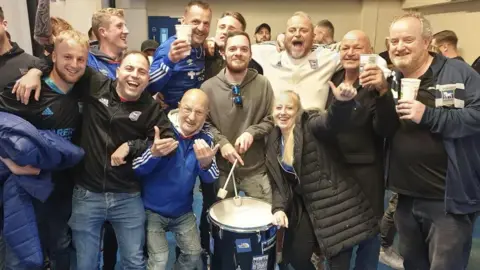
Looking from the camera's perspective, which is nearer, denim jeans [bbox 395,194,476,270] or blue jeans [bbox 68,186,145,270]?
denim jeans [bbox 395,194,476,270]

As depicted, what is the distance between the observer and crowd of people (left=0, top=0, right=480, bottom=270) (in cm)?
206

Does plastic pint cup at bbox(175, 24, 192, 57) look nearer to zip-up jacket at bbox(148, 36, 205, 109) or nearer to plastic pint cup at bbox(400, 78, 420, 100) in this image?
zip-up jacket at bbox(148, 36, 205, 109)

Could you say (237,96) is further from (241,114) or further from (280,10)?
(280,10)

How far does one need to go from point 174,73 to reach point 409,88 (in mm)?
1497

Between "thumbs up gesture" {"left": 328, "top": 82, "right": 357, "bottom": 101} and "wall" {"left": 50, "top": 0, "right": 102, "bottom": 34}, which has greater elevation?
"wall" {"left": 50, "top": 0, "right": 102, "bottom": 34}

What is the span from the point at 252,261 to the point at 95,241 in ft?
3.01

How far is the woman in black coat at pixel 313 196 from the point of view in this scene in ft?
7.54

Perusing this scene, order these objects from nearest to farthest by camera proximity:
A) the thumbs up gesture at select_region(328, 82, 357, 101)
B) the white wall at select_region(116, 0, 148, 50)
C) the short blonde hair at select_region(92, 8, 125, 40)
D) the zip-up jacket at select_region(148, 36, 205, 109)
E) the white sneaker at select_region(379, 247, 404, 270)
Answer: the thumbs up gesture at select_region(328, 82, 357, 101) < the zip-up jacket at select_region(148, 36, 205, 109) < the short blonde hair at select_region(92, 8, 125, 40) < the white sneaker at select_region(379, 247, 404, 270) < the white wall at select_region(116, 0, 148, 50)

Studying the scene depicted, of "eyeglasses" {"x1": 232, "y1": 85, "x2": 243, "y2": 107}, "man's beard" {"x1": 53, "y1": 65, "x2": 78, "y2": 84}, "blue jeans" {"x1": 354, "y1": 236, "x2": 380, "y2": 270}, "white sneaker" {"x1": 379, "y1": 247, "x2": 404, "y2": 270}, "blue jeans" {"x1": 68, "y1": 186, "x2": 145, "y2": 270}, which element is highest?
"man's beard" {"x1": 53, "y1": 65, "x2": 78, "y2": 84}

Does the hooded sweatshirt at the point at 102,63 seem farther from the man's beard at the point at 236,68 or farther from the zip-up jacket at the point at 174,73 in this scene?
the man's beard at the point at 236,68

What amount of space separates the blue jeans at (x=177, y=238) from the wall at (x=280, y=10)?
17.4 feet

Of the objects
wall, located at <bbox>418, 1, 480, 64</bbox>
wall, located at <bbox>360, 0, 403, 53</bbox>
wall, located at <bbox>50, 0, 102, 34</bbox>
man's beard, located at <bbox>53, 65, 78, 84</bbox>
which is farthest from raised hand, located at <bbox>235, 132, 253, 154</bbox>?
wall, located at <bbox>360, 0, 403, 53</bbox>

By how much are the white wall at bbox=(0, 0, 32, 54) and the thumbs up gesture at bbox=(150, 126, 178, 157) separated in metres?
3.25

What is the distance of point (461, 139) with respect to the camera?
2.03 metres
